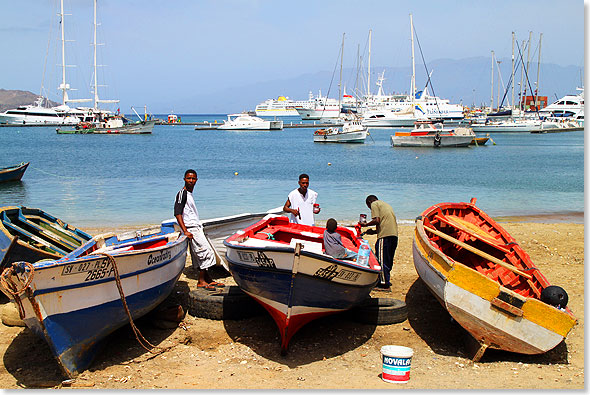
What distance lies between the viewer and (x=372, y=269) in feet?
25.8

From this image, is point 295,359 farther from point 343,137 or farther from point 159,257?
point 343,137

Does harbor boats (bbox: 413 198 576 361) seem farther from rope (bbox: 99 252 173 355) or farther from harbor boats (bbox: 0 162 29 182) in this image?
harbor boats (bbox: 0 162 29 182)

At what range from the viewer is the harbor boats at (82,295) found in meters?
6.46

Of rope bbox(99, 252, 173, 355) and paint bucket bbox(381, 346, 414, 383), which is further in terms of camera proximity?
rope bbox(99, 252, 173, 355)

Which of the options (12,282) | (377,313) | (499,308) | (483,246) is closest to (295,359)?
(377,313)

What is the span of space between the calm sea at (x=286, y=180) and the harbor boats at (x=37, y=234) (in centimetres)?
860

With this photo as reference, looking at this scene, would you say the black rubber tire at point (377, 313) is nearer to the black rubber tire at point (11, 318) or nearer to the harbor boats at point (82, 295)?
the harbor boats at point (82, 295)

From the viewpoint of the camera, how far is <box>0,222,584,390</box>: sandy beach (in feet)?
22.4

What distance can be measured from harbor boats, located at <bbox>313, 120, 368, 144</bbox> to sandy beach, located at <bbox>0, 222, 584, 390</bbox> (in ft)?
172

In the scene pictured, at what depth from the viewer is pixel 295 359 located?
7488 mm

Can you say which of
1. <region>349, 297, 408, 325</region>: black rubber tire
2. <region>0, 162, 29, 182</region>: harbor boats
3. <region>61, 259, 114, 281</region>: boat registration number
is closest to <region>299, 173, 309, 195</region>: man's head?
<region>349, 297, 408, 325</region>: black rubber tire

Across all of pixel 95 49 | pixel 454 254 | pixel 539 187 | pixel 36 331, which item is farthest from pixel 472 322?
pixel 95 49

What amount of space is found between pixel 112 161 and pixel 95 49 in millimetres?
33385

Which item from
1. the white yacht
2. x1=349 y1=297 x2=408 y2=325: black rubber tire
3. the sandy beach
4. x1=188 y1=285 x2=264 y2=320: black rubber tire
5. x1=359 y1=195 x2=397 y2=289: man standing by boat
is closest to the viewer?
the sandy beach
